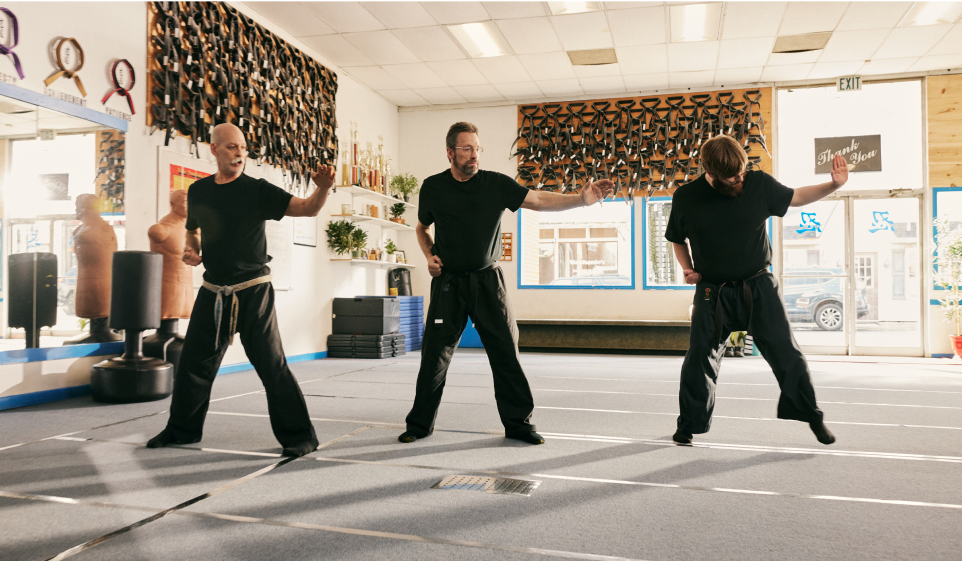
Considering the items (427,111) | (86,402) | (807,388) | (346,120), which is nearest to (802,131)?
(427,111)

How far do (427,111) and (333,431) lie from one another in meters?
7.25

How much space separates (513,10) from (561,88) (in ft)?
8.84

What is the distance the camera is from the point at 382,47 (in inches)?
283

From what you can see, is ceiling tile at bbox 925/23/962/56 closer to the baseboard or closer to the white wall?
the white wall

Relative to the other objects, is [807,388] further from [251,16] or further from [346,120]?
[346,120]

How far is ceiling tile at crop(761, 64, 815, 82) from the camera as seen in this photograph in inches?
309

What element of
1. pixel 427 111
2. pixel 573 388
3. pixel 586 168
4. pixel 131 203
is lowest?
pixel 573 388

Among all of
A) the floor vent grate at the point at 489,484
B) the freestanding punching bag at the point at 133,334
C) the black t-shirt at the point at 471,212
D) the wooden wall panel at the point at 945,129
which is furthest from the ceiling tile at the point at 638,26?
the floor vent grate at the point at 489,484

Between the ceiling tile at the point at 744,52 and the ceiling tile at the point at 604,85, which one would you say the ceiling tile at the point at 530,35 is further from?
the ceiling tile at the point at 744,52

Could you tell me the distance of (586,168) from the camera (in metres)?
8.83

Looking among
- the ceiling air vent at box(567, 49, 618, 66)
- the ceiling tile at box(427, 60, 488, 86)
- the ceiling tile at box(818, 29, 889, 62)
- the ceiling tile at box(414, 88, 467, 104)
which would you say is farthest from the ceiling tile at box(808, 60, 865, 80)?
the ceiling tile at box(414, 88, 467, 104)

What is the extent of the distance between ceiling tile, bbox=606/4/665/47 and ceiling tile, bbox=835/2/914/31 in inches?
70.7

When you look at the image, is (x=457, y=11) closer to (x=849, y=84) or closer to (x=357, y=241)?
(x=357, y=241)

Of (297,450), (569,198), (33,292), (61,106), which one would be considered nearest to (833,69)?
(569,198)
